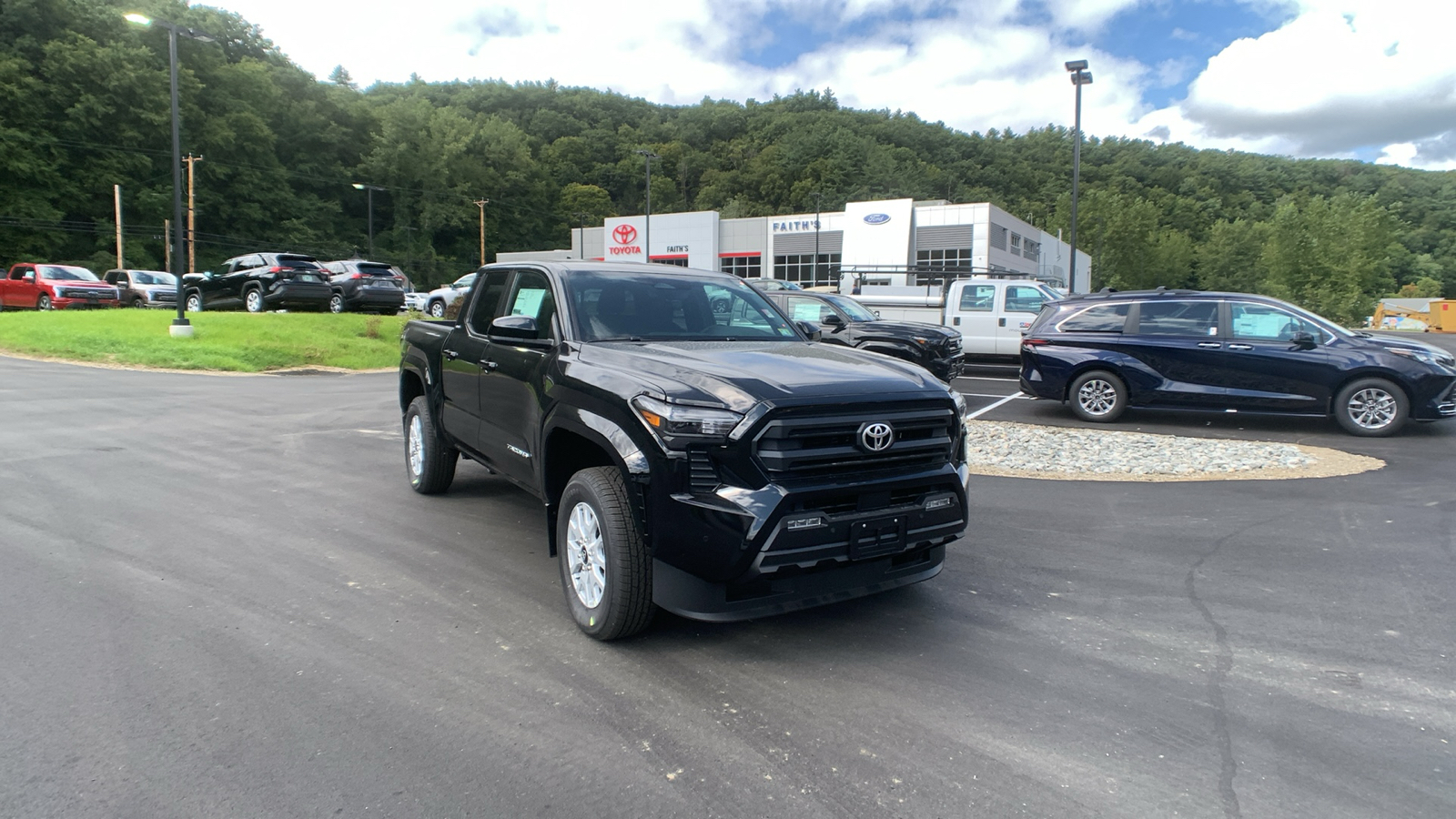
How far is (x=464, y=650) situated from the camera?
4090 mm

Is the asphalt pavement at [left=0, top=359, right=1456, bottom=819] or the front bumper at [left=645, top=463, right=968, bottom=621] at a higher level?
the front bumper at [left=645, top=463, right=968, bottom=621]

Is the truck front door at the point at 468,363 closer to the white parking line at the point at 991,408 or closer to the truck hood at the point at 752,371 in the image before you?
the truck hood at the point at 752,371

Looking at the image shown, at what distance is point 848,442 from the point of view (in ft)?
12.7

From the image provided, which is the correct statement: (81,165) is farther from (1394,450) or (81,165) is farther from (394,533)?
(1394,450)

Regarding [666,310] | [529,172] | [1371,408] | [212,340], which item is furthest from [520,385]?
[529,172]

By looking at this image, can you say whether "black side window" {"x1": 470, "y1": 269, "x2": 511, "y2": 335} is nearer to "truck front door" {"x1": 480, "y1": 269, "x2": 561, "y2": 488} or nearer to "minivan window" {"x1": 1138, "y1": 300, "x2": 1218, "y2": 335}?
"truck front door" {"x1": 480, "y1": 269, "x2": 561, "y2": 488}

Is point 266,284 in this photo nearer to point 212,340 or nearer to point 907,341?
point 212,340

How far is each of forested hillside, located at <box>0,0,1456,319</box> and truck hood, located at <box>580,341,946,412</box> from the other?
148 ft

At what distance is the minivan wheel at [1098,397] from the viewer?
1169 cm

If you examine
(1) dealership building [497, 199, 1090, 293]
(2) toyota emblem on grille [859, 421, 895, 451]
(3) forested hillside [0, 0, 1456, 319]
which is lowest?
(2) toyota emblem on grille [859, 421, 895, 451]

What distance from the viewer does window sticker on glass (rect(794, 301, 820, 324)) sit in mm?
15406

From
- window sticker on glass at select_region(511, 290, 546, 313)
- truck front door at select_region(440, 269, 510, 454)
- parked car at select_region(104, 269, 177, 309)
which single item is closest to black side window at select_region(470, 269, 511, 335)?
truck front door at select_region(440, 269, 510, 454)

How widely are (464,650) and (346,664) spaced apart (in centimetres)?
50

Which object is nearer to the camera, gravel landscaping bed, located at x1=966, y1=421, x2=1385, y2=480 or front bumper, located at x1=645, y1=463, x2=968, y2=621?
front bumper, located at x1=645, y1=463, x2=968, y2=621
